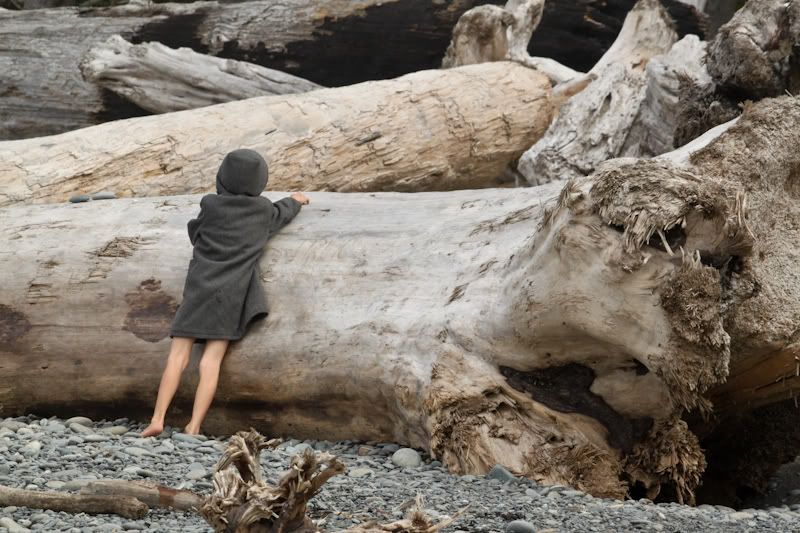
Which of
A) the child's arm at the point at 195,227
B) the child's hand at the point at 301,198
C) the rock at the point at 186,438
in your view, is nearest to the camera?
the rock at the point at 186,438

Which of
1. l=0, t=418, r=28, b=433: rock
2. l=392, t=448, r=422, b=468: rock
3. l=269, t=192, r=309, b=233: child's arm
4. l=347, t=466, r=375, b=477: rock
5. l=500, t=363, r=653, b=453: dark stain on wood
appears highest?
l=269, t=192, r=309, b=233: child's arm

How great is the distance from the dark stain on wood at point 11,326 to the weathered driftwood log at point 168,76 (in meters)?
4.22

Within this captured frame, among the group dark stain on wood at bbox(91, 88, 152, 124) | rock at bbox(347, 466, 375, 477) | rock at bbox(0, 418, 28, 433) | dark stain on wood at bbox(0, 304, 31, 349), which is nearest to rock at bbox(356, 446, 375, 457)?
rock at bbox(347, 466, 375, 477)

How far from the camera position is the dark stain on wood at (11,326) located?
648cm

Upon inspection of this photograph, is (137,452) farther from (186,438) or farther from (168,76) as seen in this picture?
(168,76)

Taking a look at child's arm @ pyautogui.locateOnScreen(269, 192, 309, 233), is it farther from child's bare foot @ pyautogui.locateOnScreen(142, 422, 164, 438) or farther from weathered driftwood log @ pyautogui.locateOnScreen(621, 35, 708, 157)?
weathered driftwood log @ pyautogui.locateOnScreen(621, 35, 708, 157)

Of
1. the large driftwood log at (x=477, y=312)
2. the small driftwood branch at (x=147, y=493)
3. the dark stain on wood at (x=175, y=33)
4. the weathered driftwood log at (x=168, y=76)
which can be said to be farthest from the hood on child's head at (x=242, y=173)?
the dark stain on wood at (x=175, y=33)

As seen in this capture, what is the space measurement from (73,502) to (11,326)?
8.60 ft

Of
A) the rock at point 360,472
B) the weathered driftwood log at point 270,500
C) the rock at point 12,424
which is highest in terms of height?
the weathered driftwood log at point 270,500

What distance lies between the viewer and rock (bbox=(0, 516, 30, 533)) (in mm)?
3852

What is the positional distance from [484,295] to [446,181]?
163 inches

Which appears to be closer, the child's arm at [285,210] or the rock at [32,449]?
the rock at [32,449]

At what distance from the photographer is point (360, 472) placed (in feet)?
16.9

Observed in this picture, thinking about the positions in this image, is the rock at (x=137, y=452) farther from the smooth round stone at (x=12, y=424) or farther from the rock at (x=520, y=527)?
the rock at (x=520, y=527)
